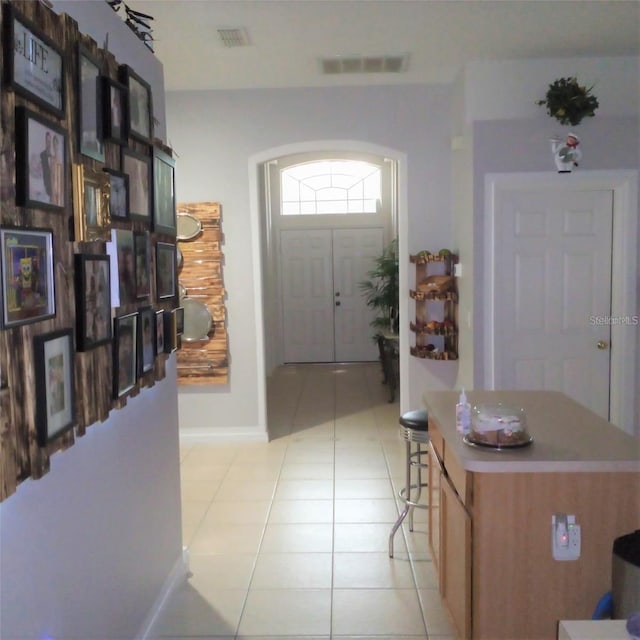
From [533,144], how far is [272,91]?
2.07 metres

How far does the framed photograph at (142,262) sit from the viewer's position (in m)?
2.28

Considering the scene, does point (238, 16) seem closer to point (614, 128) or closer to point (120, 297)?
point (120, 297)

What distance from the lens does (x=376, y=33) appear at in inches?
153

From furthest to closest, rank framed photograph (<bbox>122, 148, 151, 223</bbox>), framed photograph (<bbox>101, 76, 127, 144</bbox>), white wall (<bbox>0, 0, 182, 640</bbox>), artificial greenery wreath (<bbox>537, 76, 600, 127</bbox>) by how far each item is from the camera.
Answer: artificial greenery wreath (<bbox>537, 76, 600, 127</bbox>) < framed photograph (<bbox>122, 148, 151, 223</bbox>) < framed photograph (<bbox>101, 76, 127, 144</bbox>) < white wall (<bbox>0, 0, 182, 640</bbox>)

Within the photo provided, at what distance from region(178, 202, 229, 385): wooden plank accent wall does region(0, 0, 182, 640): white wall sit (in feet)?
7.64

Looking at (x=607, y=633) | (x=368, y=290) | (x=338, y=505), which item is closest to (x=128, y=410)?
(x=607, y=633)

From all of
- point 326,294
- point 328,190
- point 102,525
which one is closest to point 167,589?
point 102,525

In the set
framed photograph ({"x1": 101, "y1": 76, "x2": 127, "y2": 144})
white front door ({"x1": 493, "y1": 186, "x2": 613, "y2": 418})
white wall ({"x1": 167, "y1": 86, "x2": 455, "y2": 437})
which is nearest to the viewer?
framed photograph ({"x1": 101, "y1": 76, "x2": 127, "y2": 144})

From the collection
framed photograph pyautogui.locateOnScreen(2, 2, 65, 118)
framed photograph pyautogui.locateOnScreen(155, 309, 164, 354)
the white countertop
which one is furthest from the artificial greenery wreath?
framed photograph pyautogui.locateOnScreen(2, 2, 65, 118)

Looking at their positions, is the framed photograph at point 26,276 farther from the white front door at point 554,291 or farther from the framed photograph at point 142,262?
the white front door at point 554,291

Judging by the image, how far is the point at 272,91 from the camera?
5.08 metres

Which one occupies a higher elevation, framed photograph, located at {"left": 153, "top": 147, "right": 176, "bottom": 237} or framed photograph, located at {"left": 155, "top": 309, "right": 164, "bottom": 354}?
framed photograph, located at {"left": 153, "top": 147, "right": 176, "bottom": 237}

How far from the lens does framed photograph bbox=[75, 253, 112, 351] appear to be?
177cm

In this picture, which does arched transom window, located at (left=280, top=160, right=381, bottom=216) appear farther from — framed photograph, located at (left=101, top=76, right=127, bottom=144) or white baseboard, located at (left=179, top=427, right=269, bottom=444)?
framed photograph, located at (left=101, top=76, right=127, bottom=144)
